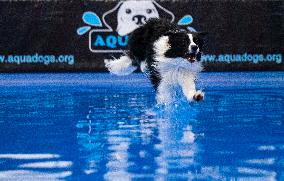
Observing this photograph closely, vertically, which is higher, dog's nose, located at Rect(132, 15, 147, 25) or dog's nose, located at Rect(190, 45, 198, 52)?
dog's nose, located at Rect(132, 15, 147, 25)

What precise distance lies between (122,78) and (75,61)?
1.73 metres

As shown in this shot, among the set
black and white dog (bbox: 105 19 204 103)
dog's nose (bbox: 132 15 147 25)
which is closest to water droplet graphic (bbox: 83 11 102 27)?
dog's nose (bbox: 132 15 147 25)

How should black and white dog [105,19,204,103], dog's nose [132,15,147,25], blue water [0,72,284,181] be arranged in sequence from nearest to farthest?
blue water [0,72,284,181] → black and white dog [105,19,204,103] → dog's nose [132,15,147,25]

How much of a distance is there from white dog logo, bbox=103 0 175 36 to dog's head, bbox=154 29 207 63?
5907mm

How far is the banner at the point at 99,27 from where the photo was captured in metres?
13.4

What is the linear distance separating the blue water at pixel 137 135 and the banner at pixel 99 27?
3.31m

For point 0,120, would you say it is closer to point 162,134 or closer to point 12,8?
point 162,134

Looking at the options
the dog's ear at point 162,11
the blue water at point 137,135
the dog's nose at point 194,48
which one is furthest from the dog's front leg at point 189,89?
the dog's ear at point 162,11

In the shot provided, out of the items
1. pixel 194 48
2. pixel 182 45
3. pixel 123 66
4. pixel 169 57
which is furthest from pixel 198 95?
pixel 123 66

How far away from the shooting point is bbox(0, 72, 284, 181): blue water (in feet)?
14.1

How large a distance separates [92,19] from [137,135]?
26.6 ft

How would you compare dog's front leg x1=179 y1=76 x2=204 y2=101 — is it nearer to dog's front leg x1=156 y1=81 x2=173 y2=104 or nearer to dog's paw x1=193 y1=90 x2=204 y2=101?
dog's paw x1=193 y1=90 x2=204 y2=101

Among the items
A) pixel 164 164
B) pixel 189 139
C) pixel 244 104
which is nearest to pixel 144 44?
pixel 244 104

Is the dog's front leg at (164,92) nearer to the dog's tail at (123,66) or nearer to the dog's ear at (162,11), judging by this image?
the dog's tail at (123,66)
